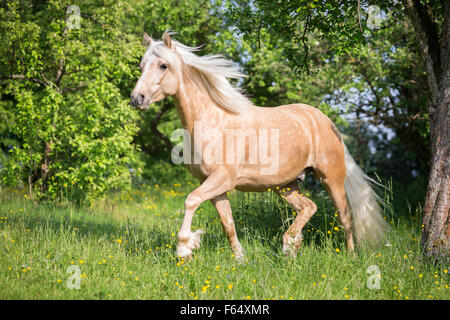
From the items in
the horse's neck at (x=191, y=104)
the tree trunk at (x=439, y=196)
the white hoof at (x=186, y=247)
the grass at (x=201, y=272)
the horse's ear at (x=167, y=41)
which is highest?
the horse's ear at (x=167, y=41)


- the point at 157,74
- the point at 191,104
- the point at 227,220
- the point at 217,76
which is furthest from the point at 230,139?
the point at 157,74

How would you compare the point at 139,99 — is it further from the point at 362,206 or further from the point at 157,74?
the point at 362,206

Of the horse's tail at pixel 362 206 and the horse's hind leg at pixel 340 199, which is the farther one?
the horse's tail at pixel 362 206

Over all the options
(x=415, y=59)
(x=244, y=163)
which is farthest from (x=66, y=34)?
(x=415, y=59)

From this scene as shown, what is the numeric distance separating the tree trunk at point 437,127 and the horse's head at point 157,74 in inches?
113

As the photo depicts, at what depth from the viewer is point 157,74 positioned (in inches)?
153

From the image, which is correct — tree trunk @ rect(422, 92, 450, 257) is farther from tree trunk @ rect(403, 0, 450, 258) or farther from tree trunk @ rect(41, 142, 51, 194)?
tree trunk @ rect(41, 142, 51, 194)

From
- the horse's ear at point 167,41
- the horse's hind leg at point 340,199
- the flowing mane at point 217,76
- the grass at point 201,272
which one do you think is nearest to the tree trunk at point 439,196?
the grass at point 201,272

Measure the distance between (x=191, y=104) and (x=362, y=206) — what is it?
2.71 metres

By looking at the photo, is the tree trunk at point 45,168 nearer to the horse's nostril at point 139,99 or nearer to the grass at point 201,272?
the grass at point 201,272

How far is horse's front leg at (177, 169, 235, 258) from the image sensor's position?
3.84 meters

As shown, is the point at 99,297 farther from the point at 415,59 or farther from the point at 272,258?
the point at 415,59

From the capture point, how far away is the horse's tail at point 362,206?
5117mm
